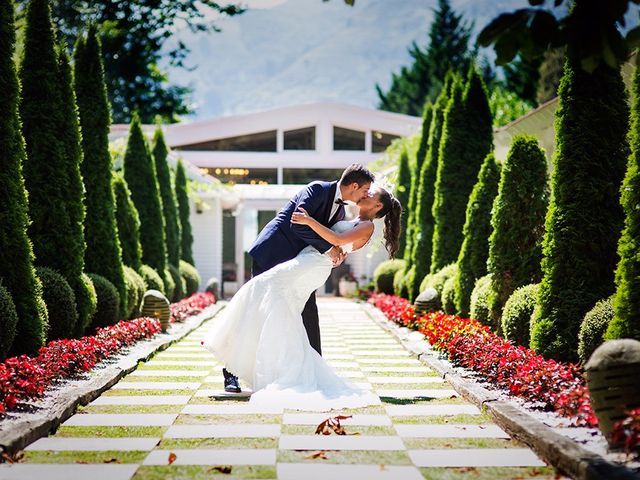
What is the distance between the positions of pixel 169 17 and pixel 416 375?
64.6 ft

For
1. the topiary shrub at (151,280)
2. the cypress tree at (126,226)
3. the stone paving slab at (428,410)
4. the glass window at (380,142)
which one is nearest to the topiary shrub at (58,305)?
the stone paving slab at (428,410)

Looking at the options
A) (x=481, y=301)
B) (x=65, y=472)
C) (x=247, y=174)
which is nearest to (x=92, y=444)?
(x=65, y=472)

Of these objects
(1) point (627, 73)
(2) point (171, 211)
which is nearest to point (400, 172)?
(2) point (171, 211)

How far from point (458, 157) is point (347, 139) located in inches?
802

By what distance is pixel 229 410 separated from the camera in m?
5.74

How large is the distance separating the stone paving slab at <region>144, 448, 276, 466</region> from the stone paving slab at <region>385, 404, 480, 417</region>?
1.54m

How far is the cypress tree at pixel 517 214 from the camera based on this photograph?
9.58 metres

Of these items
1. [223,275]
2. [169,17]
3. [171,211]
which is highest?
[169,17]

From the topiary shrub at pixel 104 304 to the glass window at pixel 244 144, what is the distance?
23.0 metres

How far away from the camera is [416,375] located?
7949 mm

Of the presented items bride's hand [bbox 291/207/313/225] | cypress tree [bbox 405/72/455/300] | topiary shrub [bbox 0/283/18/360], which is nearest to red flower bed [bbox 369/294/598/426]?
bride's hand [bbox 291/207/313/225]

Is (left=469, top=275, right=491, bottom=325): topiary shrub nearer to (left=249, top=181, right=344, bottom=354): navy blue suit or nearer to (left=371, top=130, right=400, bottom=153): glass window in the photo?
(left=249, top=181, right=344, bottom=354): navy blue suit

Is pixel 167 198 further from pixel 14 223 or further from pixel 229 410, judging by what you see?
pixel 229 410

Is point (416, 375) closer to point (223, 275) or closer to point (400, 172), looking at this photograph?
point (400, 172)
